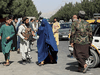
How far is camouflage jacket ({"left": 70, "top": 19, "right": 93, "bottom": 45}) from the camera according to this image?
24.5ft

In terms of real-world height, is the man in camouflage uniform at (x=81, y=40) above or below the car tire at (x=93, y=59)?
above

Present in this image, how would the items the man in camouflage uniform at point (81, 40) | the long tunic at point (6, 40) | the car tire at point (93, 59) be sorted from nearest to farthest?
the man in camouflage uniform at point (81, 40), the car tire at point (93, 59), the long tunic at point (6, 40)

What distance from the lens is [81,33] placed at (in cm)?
747

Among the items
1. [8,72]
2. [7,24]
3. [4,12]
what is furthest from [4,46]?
[4,12]

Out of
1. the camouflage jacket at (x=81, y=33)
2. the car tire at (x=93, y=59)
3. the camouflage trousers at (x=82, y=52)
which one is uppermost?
the camouflage jacket at (x=81, y=33)

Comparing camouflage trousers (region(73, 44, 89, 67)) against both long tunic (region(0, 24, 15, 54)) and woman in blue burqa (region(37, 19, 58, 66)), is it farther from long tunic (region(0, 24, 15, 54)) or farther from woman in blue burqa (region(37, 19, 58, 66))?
long tunic (region(0, 24, 15, 54))

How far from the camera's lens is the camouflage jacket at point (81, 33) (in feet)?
24.5

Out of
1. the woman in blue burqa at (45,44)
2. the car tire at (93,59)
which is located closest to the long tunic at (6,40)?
the woman in blue burqa at (45,44)

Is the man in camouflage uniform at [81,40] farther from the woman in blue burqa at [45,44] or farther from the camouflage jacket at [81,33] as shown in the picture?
the woman in blue burqa at [45,44]

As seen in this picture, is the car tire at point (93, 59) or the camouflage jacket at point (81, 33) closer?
the camouflage jacket at point (81, 33)

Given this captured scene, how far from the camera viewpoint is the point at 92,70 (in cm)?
803

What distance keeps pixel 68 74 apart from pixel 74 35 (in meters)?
1.21

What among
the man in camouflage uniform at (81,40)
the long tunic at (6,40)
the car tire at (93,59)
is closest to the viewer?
the man in camouflage uniform at (81,40)

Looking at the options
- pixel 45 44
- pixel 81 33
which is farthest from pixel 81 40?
pixel 45 44
